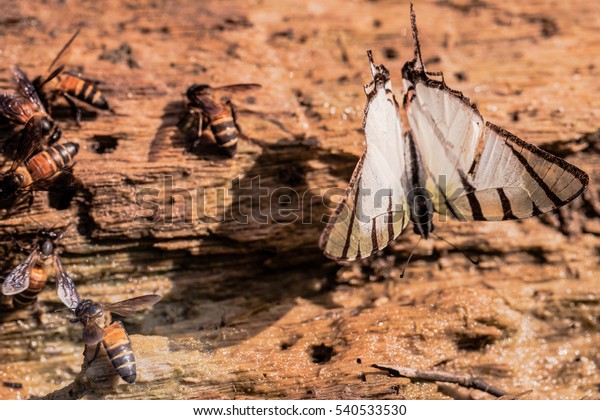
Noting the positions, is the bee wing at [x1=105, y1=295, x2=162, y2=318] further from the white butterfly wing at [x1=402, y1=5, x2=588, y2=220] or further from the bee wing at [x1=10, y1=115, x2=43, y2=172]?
the white butterfly wing at [x1=402, y1=5, x2=588, y2=220]

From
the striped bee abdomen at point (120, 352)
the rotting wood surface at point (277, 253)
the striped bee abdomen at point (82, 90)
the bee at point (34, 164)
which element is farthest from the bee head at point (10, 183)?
Result: the striped bee abdomen at point (120, 352)

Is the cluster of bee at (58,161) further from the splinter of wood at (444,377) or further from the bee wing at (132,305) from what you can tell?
the splinter of wood at (444,377)

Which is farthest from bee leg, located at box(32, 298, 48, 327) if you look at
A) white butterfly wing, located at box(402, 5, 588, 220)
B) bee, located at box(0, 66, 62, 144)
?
white butterfly wing, located at box(402, 5, 588, 220)

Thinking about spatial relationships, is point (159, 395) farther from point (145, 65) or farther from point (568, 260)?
point (568, 260)

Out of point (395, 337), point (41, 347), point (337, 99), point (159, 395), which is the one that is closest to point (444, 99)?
point (337, 99)

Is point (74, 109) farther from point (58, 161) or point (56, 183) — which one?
point (56, 183)

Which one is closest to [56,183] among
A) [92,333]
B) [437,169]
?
[92,333]
